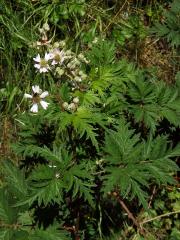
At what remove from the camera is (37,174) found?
206 centimetres

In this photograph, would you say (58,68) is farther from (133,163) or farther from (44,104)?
(133,163)

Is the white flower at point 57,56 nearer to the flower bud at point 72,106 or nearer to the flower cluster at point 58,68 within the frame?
the flower cluster at point 58,68

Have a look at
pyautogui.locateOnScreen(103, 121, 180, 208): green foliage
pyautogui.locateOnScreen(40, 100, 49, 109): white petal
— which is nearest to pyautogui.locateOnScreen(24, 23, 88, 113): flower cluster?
pyautogui.locateOnScreen(40, 100, 49, 109): white petal

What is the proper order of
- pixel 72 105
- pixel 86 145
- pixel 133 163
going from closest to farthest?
1. pixel 72 105
2. pixel 133 163
3. pixel 86 145

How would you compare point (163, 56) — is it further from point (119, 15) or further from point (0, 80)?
point (0, 80)

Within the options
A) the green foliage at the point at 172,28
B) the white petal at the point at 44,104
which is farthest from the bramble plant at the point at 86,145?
the green foliage at the point at 172,28

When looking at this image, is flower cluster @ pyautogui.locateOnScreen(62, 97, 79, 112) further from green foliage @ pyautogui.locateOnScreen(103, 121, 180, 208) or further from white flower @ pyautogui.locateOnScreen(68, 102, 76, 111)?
green foliage @ pyautogui.locateOnScreen(103, 121, 180, 208)

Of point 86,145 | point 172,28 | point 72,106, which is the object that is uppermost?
point 172,28

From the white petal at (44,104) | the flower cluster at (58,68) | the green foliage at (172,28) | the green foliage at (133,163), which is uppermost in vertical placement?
the green foliage at (172,28)

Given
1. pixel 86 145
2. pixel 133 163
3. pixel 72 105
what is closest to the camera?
pixel 72 105

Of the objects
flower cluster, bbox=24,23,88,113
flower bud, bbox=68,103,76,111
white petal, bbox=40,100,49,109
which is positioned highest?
flower cluster, bbox=24,23,88,113

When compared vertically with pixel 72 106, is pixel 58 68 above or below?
above

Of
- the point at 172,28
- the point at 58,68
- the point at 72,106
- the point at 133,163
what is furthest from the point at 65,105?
the point at 172,28

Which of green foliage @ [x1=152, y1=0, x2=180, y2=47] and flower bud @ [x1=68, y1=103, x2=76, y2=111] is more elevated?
green foliage @ [x1=152, y1=0, x2=180, y2=47]
